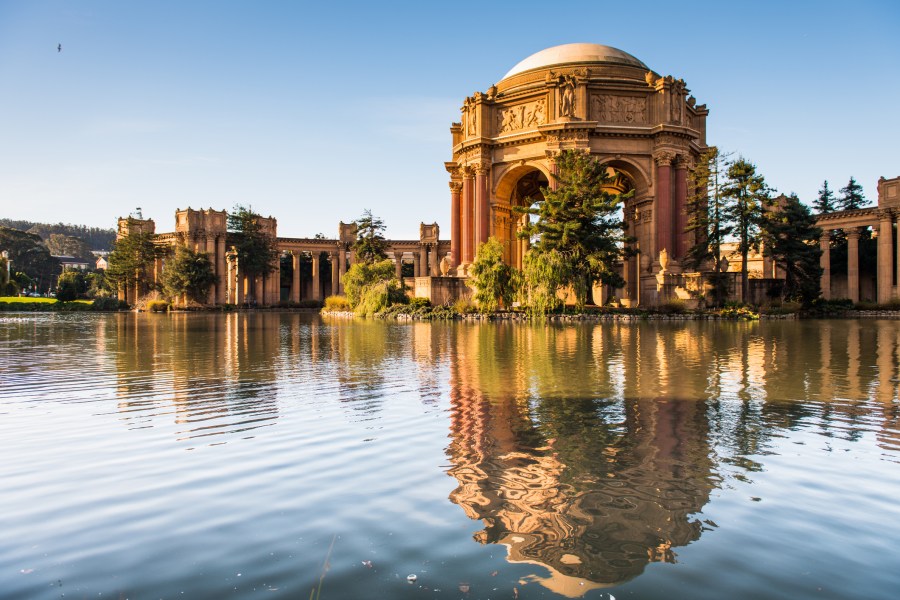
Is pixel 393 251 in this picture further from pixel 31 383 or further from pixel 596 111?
pixel 31 383

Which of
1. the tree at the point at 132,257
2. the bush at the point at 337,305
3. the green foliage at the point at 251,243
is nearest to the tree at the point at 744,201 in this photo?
the bush at the point at 337,305

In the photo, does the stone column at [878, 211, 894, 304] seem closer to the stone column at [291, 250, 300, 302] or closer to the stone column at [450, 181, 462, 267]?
the stone column at [450, 181, 462, 267]

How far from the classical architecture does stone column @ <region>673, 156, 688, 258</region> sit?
28810 mm

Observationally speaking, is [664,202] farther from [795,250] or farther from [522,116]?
[522,116]

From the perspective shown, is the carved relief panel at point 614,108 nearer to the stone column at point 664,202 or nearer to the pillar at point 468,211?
the stone column at point 664,202

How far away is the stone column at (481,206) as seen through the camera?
45.3 metres

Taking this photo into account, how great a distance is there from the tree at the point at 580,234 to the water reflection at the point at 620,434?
18.2 metres

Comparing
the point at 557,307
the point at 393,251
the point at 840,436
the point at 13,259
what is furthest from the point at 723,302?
the point at 13,259

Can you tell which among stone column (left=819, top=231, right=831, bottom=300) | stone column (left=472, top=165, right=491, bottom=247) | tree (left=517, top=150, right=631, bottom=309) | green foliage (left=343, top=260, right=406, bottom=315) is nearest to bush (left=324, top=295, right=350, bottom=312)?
green foliage (left=343, top=260, right=406, bottom=315)

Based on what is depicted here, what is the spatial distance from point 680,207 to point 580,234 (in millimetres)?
13744

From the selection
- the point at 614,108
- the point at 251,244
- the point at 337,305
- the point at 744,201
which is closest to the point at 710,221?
the point at 744,201

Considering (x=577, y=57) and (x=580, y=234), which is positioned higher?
(x=577, y=57)

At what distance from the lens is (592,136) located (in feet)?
137

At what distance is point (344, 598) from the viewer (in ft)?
9.61
